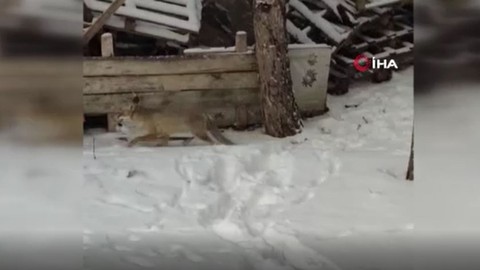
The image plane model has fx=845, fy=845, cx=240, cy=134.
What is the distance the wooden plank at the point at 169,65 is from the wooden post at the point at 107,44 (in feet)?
0.05

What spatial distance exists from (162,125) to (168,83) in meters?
0.08

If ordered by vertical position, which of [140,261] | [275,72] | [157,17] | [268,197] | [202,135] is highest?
[157,17]

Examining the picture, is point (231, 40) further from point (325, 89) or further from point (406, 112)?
point (406, 112)

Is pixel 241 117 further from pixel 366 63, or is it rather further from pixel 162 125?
pixel 366 63

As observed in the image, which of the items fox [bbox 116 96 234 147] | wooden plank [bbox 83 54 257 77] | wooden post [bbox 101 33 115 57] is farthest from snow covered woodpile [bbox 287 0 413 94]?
wooden post [bbox 101 33 115 57]

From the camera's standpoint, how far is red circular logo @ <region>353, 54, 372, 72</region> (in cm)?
158

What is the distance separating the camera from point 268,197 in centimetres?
156

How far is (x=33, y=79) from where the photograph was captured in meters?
1.59

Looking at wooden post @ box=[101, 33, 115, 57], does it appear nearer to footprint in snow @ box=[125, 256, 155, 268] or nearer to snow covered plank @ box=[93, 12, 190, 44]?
snow covered plank @ box=[93, 12, 190, 44]

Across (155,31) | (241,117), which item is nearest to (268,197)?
(241,117)

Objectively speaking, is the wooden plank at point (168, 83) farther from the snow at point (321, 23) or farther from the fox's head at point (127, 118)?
the snow at point (321, 23)

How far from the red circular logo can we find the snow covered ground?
0.04 m

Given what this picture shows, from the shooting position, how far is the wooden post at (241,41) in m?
1.58

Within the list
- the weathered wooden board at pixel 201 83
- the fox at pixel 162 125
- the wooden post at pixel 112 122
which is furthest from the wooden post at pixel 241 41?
the wooden post at pixel 112 122
